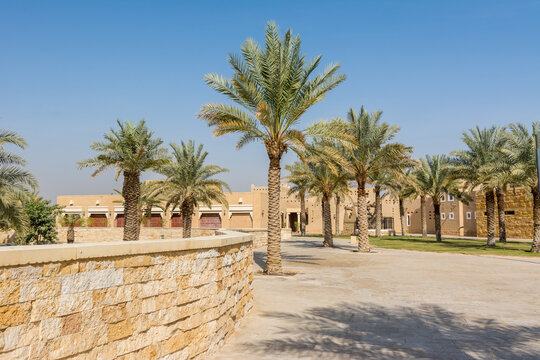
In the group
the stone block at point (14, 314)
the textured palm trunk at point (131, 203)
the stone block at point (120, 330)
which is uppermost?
the textured palm trunk at point (131, 203)

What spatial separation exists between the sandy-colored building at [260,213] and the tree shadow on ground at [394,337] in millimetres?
43150

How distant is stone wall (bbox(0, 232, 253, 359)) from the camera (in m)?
3.75

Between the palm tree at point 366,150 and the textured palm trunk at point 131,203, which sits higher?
the palm tree at point 366,150

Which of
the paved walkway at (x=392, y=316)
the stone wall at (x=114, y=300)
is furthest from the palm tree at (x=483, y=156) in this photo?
the stone wall at (x=114, y=300)

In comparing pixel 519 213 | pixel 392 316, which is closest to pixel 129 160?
pixel 392 316

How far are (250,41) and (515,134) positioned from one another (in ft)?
67.3

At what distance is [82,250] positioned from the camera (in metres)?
4.31

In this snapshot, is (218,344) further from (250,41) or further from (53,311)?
(250,41)

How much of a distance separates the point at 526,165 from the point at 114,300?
26634mm

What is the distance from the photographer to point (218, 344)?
6.64 meters

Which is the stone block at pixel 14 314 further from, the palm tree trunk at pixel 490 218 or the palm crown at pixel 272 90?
the palm tree trunk at pixel 490 218

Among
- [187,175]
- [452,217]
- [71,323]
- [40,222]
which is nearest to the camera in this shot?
[71,323]

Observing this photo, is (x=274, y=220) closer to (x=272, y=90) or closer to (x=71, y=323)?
(x=272, y=90)

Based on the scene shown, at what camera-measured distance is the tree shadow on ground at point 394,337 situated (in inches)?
262
